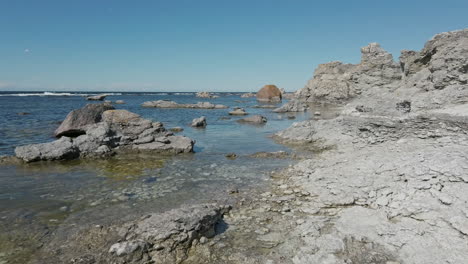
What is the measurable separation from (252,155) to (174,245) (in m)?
10.2

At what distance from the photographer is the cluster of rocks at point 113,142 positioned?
574 inches

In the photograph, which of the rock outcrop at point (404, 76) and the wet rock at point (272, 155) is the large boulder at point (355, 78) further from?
the wet rock at point (272, 155)

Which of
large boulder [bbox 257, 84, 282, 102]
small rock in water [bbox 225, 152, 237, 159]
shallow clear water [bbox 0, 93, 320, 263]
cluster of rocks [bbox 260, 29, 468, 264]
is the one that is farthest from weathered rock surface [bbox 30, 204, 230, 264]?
large boulder [bbox 257, 84, 282, 102]

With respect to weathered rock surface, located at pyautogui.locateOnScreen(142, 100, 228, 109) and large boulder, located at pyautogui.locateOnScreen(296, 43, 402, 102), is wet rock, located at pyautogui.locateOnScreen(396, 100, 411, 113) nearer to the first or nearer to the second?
large boulder, located at pyautogui.locateOnScreen(296, 43, 402, 102)

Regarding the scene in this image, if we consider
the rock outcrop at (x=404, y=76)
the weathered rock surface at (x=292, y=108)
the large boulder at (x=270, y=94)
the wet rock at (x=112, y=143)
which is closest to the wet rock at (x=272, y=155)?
the wet rock at (x=112, y=143)

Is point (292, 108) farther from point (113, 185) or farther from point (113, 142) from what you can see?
point (113, 185)

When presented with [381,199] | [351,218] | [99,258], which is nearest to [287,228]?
[351,218]

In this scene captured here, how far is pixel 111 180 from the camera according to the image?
442 inches

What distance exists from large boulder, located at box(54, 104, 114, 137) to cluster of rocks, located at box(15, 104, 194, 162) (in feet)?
6.82

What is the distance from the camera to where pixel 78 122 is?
22.5m

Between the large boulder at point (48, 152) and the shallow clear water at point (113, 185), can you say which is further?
the large boulder at point (48, 152)

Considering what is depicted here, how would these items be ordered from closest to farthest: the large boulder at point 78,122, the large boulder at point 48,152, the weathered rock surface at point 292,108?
the large boulder at point 48,152 → the large boulder at point 78,122 → the weathered rock surface at point 292,108

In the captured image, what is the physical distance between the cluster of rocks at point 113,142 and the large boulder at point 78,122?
2.08m

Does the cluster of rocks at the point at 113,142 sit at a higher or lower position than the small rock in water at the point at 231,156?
higher
